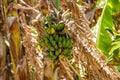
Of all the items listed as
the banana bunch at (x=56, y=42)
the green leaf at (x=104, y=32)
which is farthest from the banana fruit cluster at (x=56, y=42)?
the green leaf at (x=104, y=32)

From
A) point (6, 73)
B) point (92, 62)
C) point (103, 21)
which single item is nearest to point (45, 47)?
point (92, 62)

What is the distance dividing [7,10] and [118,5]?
0.66m

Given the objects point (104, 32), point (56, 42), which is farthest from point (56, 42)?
point (104, 32)

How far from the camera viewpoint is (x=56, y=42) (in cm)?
98

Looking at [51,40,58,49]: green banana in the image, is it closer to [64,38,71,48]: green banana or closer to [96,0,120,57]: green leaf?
[64,38,71,48]: green banana

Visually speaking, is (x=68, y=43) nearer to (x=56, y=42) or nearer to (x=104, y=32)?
(x=56, y=42)

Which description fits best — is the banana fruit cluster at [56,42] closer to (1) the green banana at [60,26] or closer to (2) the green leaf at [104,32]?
(1) the green banana at [60,26]

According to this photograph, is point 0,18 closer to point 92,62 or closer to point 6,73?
point 6,73

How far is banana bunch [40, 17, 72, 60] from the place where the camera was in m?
0.96

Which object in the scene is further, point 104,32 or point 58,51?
point 104,32

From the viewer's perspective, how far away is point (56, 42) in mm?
975

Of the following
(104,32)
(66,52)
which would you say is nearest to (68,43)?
(66,52)

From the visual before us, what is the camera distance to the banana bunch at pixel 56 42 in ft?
3.17

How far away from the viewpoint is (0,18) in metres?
1.18
